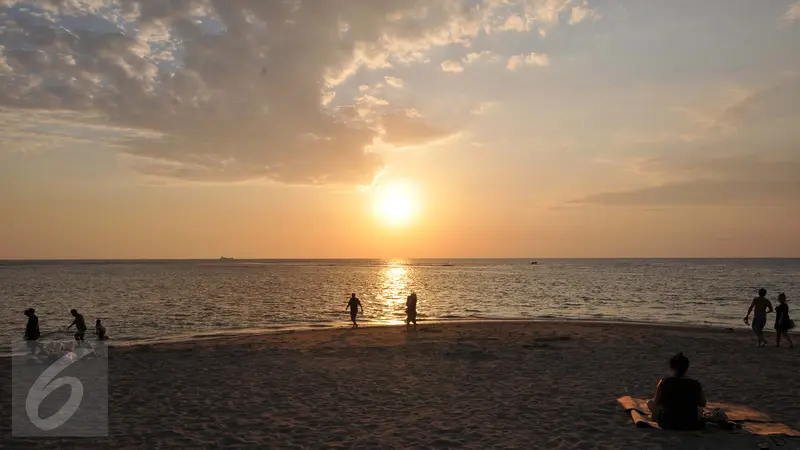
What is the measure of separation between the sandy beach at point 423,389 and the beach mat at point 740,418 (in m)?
0.23

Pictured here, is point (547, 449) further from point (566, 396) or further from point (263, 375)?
point (263, 375)

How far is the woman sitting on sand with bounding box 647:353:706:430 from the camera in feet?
30.9

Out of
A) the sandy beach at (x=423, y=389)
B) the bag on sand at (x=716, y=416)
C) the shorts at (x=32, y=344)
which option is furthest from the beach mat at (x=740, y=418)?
the shorts at (x=32, y=344)

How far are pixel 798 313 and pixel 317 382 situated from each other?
39.4 metres

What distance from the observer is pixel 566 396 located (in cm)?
1275

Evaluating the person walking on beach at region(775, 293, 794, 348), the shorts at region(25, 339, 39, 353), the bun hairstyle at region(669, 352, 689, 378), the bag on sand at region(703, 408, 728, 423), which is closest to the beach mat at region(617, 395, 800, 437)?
the bag on sand at region(703, 408, 728, 423)

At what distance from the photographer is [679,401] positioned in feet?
31.4

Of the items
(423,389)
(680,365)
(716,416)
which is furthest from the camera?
(423,389)

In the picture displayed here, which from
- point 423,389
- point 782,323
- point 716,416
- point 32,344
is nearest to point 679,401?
point 716,416

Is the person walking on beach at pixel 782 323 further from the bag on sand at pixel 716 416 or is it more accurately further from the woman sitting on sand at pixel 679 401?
the woman sitting on sand at pixel 679 401

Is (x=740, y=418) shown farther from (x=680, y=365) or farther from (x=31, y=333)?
(x=31, y=333)

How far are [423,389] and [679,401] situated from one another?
6.18 metres

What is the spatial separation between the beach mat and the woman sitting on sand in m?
0.32

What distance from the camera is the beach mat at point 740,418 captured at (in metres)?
9.42
